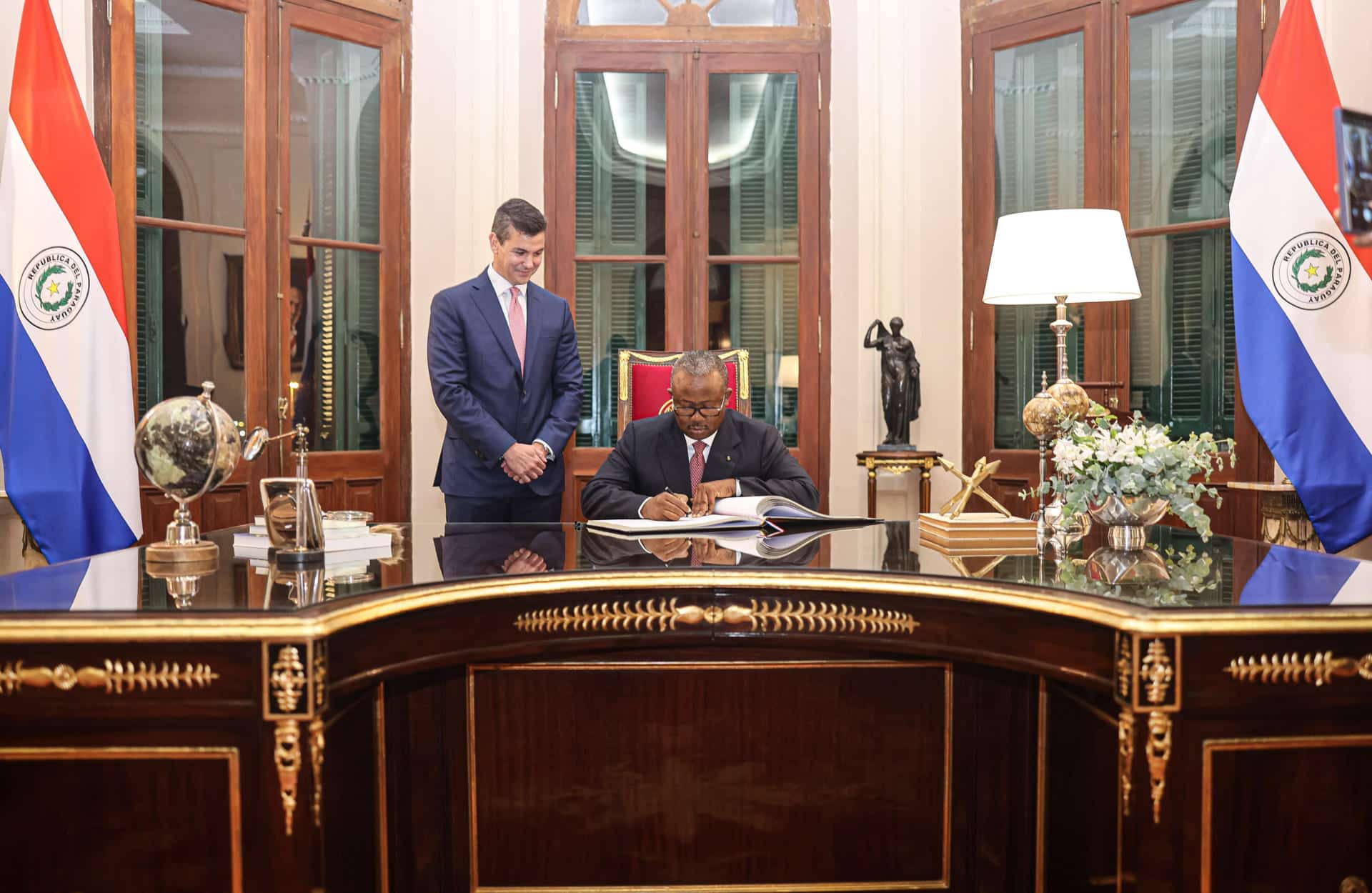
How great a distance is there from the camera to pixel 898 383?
4.93 metres

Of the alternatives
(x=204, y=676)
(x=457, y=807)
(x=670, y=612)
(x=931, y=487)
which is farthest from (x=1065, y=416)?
(x=931, y=487)

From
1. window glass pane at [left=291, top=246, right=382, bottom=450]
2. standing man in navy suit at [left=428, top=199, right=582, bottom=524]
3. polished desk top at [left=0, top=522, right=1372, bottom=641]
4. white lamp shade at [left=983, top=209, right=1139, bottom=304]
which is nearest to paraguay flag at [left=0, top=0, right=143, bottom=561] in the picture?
window glass pane at [left=291, top=246, right=382, bottom=450]

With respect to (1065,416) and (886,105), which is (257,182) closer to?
(886,105)

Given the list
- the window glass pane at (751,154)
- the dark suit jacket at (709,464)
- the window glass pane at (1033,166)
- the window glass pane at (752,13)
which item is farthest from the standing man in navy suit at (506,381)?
the window glass pane at (752,13)

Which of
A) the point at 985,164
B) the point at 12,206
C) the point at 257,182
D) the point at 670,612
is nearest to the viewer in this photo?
the point at 670,612

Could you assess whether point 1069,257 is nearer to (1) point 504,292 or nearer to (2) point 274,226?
(1) point 504,292

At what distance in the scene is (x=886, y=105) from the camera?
5.17 metres

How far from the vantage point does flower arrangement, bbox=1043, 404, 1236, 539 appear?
2.00 meters

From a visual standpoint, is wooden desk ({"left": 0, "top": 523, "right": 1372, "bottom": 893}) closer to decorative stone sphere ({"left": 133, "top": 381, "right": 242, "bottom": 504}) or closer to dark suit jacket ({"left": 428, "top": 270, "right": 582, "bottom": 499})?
decorative stone sphere ({"left": 133, "top": 381, "right": 242, "bottom": 504})

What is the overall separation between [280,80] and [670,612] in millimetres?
3735

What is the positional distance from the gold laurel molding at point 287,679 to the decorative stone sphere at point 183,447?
0.52 metres

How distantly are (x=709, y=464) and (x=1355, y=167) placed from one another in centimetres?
167

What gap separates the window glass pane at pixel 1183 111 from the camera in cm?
438

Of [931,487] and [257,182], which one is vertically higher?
[257,182]
